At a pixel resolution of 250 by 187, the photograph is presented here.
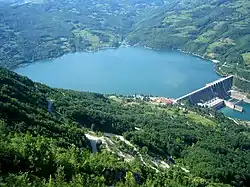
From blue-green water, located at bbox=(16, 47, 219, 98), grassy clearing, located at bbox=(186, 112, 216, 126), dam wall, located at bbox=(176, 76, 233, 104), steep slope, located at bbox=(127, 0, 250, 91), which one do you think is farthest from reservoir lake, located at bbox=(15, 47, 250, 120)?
grassy clearing, located at bbox=(186, 112, 216, 126)

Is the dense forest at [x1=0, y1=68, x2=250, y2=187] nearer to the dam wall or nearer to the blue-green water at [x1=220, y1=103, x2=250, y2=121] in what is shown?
the blue-green water at [x1=220, y1=103, x2=250, y2=121]

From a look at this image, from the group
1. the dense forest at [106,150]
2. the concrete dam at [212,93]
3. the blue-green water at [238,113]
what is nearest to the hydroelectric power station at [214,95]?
the concrete dam at [212,93]

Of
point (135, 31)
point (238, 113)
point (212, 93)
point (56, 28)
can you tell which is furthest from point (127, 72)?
point (56, 28)

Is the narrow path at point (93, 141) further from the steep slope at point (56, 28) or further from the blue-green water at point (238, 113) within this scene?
the steep slope at point (56, 28)

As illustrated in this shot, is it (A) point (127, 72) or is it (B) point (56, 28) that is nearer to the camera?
(A) point (127, 72)

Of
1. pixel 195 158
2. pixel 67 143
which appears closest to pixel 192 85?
pixel 195 158

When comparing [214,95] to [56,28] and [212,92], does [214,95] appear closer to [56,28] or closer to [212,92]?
[212,92]

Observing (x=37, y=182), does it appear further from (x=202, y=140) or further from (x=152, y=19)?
(x=152, y=19)

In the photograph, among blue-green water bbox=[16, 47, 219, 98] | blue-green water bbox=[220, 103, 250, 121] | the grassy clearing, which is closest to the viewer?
the grassy clearing
